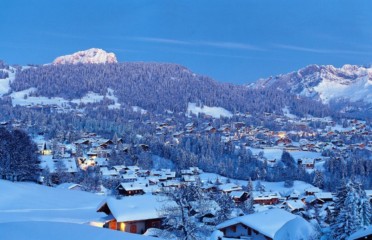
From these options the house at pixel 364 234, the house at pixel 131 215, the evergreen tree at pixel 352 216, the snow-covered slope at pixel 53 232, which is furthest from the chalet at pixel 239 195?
the snow-covered slope at pixel 53 232

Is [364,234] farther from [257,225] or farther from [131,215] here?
[131,215]

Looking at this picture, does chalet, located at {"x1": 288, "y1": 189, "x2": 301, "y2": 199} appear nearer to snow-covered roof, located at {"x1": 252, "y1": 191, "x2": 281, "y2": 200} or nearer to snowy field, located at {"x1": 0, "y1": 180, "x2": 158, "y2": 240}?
snow-covered roof, located at {"x1": 252, "y1": 191, "x2": 281, "y2": 200}

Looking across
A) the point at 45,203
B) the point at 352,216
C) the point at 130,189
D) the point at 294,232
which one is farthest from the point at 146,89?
the point at 294,232

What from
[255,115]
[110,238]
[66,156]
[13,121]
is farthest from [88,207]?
[255,115]

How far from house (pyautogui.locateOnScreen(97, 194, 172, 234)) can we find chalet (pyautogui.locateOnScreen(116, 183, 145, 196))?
2747 cm

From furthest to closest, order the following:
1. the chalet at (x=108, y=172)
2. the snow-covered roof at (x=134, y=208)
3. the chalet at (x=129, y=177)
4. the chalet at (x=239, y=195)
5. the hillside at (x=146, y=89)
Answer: the hillside at (x=146, y=89) < the chalet at (x=108, y=172) < the chalet at (x=129, y=177) < the chalet at (x=239, y=195) < the snow-covered roof at (x=134, y=208)

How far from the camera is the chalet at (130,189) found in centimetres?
4667

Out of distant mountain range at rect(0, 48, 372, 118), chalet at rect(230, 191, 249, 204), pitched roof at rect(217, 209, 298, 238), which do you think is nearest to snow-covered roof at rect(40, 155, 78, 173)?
chalet at rect(230, 191, 249, 204)

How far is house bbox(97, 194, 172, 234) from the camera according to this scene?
711 inches

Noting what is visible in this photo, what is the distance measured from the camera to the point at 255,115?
150m

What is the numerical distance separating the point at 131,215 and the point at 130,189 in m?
29.0

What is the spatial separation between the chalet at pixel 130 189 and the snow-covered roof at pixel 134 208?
2695 cm

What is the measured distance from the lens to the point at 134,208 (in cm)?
1867

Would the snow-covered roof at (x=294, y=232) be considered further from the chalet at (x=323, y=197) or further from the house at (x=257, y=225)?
the chalet at (x=323, y=197)
